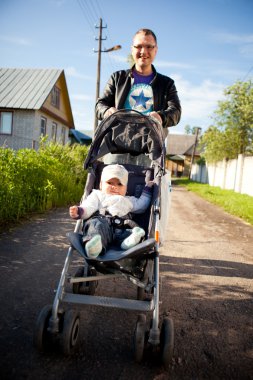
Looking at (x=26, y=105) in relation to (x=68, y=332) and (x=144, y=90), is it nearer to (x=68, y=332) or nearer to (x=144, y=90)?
(x=144, y=90)

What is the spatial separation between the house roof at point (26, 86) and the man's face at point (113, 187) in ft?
54.9

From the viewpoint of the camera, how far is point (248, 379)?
1963 mm

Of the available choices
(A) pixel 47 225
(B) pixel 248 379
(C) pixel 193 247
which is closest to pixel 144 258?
(B) pixel 248 379

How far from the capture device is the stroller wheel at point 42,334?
200cm

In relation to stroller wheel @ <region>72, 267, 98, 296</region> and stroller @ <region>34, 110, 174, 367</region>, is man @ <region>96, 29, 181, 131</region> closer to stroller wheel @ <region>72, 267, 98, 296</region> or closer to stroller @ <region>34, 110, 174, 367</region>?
stroller @ <region>34, 110, 174, 367</region>

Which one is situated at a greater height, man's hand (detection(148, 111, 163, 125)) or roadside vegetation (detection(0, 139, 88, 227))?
man's hand (detection(148, 111, 163, 125))

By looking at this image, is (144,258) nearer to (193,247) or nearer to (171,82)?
(171,82)

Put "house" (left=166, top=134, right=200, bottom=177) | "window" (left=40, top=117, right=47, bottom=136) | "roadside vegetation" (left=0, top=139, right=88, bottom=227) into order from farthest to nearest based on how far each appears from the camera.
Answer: "house" (left=166, top=134, right=200, bottom=177) < "window" (left=40, top=117, right=47, bottom=136) < "roadside vegetation" (left=0, top=139, right=88, bottom=227)

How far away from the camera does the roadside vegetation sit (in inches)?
214

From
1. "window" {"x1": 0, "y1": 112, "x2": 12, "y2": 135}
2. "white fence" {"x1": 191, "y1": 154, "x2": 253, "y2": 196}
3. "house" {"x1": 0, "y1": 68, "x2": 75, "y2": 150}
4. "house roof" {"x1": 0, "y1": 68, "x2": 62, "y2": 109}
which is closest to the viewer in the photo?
"white fence" {"x1": 191, "y1": 154, "x2": 253, "y2": 196}

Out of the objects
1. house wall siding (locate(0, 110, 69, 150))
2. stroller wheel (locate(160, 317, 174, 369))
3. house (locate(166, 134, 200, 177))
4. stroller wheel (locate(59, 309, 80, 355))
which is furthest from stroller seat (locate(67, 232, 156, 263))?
house (locate(166, 134, 200, 177))

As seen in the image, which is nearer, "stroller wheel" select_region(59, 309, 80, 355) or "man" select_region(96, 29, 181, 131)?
"stroller wheel" select_region(59, 309, 80, 355)

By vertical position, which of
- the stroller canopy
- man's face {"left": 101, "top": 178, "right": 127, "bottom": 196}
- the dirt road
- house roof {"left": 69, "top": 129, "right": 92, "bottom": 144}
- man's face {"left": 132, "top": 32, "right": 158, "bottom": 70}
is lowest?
the dirt road

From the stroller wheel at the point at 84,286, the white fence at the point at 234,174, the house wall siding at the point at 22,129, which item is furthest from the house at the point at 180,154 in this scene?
the stroller wheel at the point at 84,286
